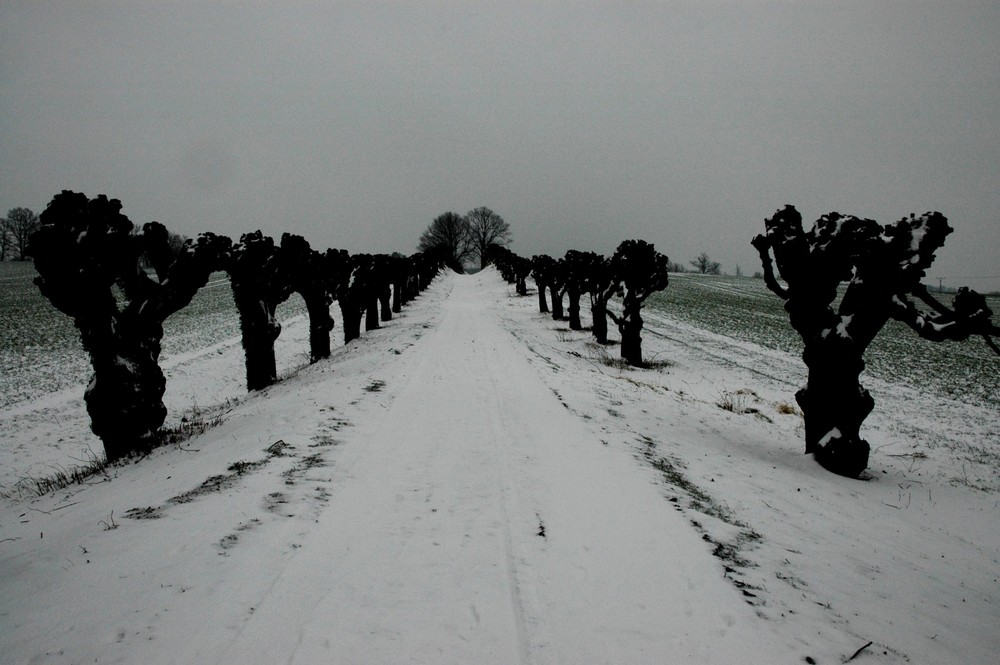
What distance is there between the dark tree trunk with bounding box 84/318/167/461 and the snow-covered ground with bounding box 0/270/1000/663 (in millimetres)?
1309

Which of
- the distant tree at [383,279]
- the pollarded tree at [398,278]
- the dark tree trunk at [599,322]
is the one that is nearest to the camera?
the dark tree trunk at [599,322]

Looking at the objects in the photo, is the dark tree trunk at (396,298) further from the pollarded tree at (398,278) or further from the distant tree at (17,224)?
the distant tree at (17,224)

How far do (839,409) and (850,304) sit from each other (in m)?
1.85

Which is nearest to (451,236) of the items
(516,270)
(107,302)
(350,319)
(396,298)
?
(516,270)

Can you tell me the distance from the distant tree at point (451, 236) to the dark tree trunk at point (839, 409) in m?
102

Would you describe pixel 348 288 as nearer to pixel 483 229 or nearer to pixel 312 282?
pixel 312 282

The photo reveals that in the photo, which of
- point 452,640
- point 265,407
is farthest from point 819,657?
point 265,407

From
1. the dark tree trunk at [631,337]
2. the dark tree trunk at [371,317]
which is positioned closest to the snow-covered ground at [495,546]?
the dark tree trunk at [631,337]

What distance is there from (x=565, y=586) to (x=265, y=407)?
8104 millimetres

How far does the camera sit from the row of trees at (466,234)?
358 feet

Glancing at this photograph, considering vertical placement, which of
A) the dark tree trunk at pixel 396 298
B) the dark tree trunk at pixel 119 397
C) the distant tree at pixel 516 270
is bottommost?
the dark tree trunk at pixel 119 397

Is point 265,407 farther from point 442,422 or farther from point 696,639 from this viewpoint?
point 696,639

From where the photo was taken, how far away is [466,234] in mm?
111000

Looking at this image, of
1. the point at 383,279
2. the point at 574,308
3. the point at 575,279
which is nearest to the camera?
the point at 575,279
